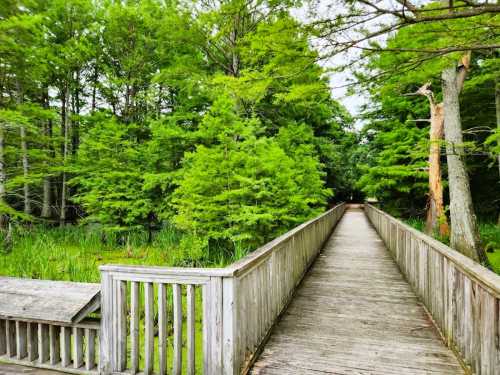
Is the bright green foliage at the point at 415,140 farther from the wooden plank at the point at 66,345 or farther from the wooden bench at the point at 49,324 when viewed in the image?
the wooden plank at the point at 66,345

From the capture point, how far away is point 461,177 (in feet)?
24.3

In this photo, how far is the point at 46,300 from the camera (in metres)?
2.80

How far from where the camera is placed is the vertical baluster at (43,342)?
2.83 meters

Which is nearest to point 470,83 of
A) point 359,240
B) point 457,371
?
point 359,240

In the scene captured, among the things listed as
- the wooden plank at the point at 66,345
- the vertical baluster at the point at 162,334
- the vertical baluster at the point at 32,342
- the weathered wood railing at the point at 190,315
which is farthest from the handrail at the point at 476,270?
the vertical baluster at the point at 32,342

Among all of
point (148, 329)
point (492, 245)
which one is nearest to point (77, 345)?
point (148, 329)

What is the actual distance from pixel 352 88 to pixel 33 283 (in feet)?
16.6

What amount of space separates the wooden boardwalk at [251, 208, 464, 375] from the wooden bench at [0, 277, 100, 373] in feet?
5.22

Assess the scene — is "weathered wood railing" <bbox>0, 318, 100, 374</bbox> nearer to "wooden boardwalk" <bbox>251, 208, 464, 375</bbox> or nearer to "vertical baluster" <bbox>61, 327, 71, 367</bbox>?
"vertical baluster" <bbox>61, 327, 71, 367</bbox>

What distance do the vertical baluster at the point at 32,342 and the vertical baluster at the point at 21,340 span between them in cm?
6

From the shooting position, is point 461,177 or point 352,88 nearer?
point 352,88

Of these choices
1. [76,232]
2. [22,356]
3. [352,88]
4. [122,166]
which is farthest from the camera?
[76,232]

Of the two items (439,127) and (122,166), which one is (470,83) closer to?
(439,127)

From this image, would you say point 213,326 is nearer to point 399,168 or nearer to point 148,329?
point 148,329
